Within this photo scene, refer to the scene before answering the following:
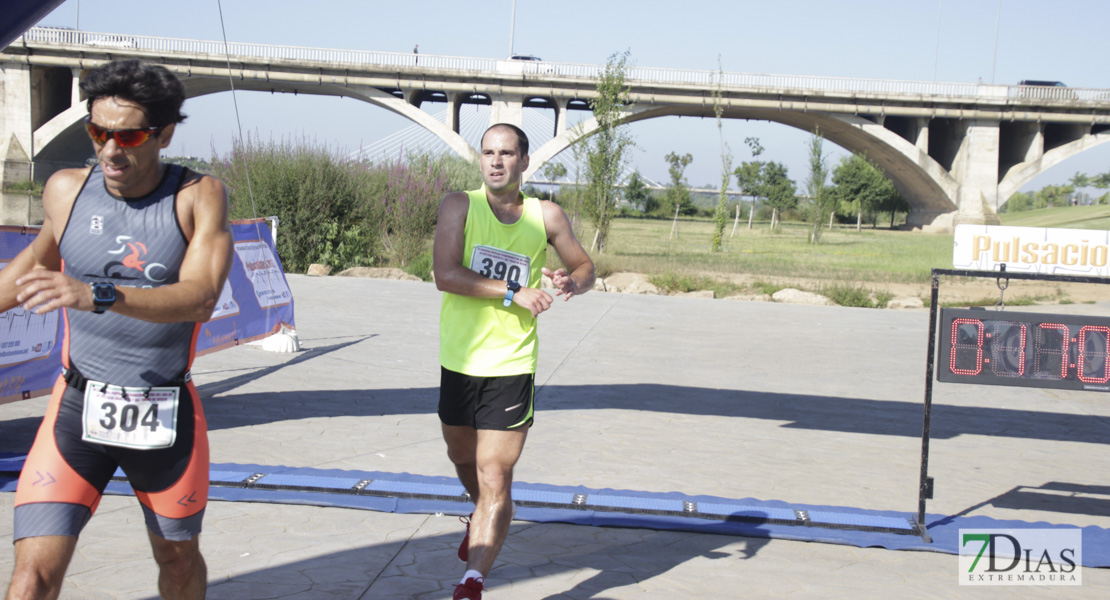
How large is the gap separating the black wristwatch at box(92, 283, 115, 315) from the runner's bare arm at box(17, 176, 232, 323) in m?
0.01

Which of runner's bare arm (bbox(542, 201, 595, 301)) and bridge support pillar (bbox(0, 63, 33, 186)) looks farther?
bridge support pillar (bbox(0, 63, 33, 186))

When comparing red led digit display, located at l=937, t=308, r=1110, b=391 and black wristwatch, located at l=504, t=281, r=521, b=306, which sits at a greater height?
black wristwatch, located at l=504, t=281, r=521, b=306

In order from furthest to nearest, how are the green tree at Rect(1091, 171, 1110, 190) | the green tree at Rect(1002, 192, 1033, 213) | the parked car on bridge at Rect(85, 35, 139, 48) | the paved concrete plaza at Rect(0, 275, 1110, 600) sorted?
the green tree at Rect(1002, 192, 1033, 213), the green tree at Rect(1091, 171, 1110, 190), the parked car on bridge at Rect(85, 35, 139, 48), the paved concrete plaza at Rect(0, 275, 1110, 600)

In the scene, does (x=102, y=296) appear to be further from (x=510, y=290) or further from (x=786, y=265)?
(x=786, y=265)

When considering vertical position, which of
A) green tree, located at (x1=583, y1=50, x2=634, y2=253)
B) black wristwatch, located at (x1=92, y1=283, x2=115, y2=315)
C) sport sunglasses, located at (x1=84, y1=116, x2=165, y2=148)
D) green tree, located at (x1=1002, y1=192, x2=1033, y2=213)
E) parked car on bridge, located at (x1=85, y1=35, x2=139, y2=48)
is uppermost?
green tree, located at (x1=1002, y1=192, x2=1033, y2=213)

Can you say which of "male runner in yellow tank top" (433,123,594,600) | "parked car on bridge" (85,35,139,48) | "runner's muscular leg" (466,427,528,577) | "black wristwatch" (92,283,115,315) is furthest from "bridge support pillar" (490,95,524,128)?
"black wristwatch" (92,283,115,315)

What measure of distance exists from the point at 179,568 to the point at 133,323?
0.73 meters

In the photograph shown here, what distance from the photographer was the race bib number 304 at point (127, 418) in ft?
8.21

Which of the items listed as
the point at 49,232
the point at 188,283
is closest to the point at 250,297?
the point at 49,232

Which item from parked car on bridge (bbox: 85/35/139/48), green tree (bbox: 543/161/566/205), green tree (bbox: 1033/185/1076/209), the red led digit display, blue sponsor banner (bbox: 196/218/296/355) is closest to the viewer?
the red led digit display

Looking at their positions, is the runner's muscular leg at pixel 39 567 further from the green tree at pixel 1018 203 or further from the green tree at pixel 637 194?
the green tree at pixel 1018 203

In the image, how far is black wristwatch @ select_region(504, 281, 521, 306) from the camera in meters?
3.44

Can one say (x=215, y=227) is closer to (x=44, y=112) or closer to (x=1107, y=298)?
(x=1107, y=298)

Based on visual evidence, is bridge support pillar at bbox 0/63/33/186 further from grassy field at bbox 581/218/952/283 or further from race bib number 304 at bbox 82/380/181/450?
race bib number 304 at bbox 82/380/181/450
